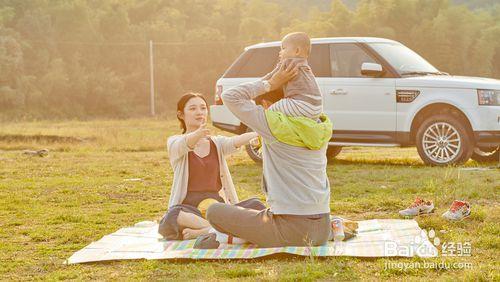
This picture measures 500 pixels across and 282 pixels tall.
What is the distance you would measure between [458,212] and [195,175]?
2.35 metres

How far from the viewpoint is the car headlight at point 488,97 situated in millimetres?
12602

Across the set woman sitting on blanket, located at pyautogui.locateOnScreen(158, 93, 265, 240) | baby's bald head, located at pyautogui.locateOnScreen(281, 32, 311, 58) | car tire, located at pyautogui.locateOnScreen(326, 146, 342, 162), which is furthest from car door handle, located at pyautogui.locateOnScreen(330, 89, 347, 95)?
baby's bald head, located at pyautogui.locateOnScreen(281, 32, 311, 58)

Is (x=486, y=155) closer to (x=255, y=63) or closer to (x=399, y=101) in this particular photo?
(x=399, y=101)

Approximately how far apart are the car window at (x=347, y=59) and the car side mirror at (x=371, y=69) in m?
0.35

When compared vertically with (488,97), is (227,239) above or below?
below

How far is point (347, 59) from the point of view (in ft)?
45.2

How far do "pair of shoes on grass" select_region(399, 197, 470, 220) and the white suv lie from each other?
4666 millimetres

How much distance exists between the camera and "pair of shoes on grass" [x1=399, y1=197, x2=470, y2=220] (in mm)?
7574

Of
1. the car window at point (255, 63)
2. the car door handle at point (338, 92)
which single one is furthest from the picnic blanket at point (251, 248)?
the car window at point (255, 63)

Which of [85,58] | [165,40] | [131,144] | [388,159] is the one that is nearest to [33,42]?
[85,58]

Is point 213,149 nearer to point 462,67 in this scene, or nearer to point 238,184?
point 238,184

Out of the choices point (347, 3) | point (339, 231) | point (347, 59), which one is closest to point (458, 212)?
point (339, 231)

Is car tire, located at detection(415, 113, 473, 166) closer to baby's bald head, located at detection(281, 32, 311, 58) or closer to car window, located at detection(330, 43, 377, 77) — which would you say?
car window, located at detection(330, 43, 377, 77)

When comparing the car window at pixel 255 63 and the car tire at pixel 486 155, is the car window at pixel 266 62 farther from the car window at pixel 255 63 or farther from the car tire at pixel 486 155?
the car tire at pixel 486 155
